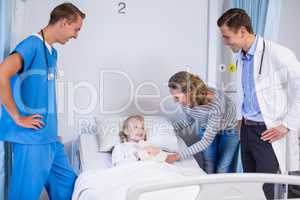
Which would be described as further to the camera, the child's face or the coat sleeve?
the child's face

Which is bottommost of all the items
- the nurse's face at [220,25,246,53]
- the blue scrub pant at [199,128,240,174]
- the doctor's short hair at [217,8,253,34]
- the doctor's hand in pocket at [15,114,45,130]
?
the blue scrub pant at [199,128,240,174]

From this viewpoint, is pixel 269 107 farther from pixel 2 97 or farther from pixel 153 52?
pixel 2 97

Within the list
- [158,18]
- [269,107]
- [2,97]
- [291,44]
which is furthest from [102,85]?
[291,44]

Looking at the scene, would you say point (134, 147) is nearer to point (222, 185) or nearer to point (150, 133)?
point (150, 133)

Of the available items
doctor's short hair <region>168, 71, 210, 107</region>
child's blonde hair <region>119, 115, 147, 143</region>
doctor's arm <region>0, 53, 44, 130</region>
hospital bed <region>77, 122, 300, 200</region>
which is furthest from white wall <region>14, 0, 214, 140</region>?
hospital bed <region>77, 122, 300, 200</region>

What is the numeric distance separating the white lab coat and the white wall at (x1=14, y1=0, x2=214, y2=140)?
0.98 m

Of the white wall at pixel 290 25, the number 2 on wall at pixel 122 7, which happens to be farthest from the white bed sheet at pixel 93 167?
the white wall at pixel 290 25

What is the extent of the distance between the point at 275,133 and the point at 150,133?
89 centimetres

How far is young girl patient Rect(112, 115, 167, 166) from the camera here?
2.54m

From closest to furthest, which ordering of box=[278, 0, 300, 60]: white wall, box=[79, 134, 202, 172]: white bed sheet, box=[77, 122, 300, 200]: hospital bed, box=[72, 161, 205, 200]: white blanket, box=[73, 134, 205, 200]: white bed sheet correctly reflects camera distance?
box=[77, 122, 300, 200]: hospital bed → box=[72, 161, 205, 200]: white blanket → box=[73, 134, 205, 200]: white bed sheet → box=[79, 134, 202, 172]: white bed sheet → box=[278, 0, 300, 60]: white wall

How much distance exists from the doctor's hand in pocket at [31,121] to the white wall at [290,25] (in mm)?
2065

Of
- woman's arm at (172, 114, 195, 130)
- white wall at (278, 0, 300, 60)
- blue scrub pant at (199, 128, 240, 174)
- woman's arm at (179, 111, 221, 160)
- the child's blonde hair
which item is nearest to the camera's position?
woman's arm at (179, 111, 221, 160)

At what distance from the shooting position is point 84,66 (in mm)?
3062

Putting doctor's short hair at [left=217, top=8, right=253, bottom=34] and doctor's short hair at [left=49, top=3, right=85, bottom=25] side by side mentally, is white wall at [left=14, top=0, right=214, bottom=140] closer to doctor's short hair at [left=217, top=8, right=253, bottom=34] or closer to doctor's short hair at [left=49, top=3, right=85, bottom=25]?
doctor's short hair at [left=49, top=3, right=85, bottom=25]
